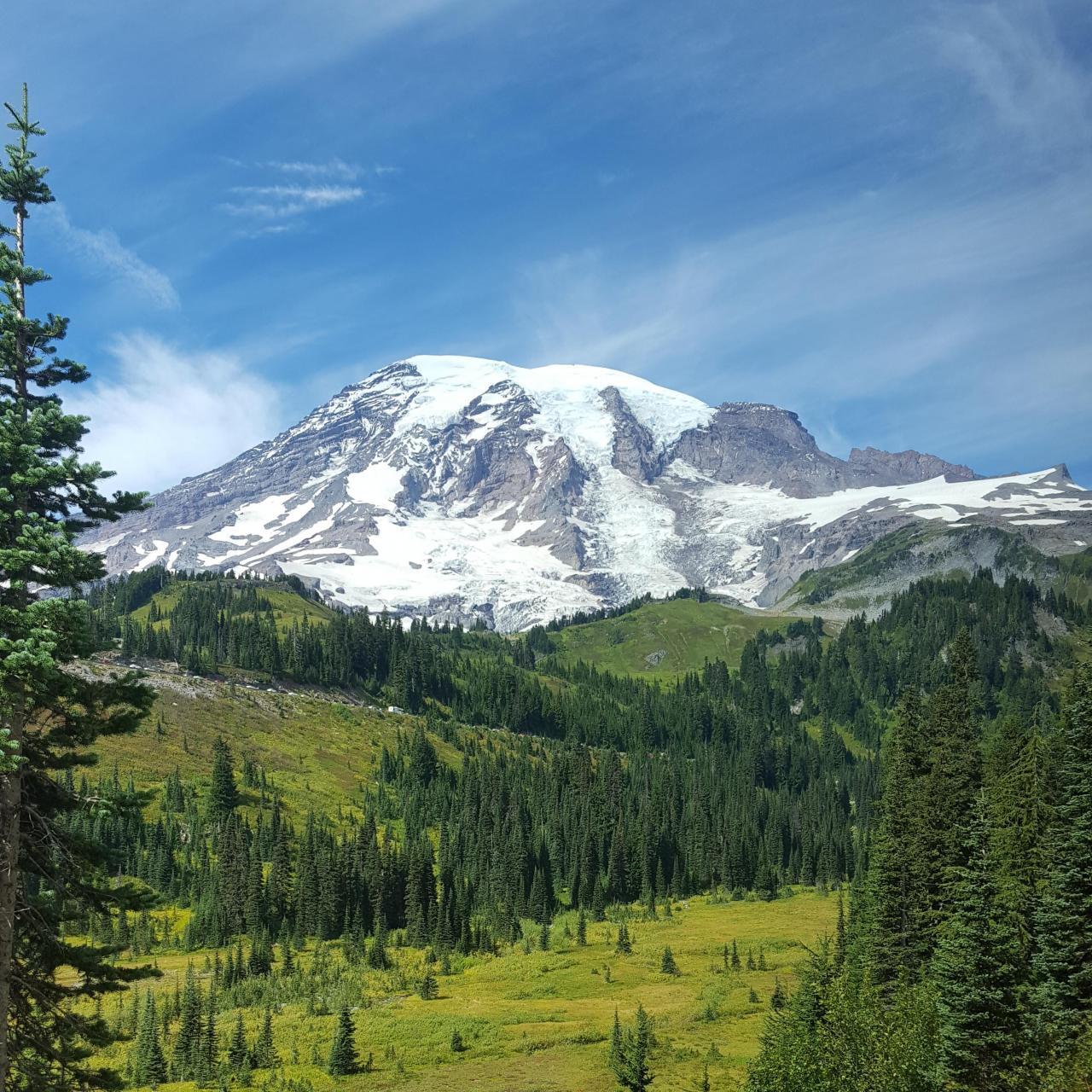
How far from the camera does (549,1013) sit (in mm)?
90812

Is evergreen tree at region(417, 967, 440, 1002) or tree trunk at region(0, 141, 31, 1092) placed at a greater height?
tree trunk at region(0, 141, 31, 1092)

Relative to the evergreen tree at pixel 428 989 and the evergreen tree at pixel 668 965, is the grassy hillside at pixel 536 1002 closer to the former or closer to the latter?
the evergreen tree at pixel 668 965

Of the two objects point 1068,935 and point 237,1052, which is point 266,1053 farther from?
point 1068,935

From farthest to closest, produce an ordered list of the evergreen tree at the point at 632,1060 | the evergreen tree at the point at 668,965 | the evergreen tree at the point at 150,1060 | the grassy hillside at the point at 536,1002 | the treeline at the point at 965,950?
the evergreen tree at the point at 668,965
the grassy hillside at the point at 536,1002
the evergreen tree at the point at 150,1060
the evergreen tree at the point at 632,1060
the treeline at the point at 965,950

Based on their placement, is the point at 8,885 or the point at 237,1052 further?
the point at 237,1052

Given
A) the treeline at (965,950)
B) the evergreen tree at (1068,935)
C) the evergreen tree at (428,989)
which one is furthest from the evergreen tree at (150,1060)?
the evergreen tree at (1068,935)

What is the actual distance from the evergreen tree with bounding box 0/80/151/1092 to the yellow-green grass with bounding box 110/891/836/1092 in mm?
50360

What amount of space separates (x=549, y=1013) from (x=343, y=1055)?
24476 mm

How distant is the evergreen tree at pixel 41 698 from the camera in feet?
74.9

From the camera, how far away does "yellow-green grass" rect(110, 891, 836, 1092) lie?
70.6 m

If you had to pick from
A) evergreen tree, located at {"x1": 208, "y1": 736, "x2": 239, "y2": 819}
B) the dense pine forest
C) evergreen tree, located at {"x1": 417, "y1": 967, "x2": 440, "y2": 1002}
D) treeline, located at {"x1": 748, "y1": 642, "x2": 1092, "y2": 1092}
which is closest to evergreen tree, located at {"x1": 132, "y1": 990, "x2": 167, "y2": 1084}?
the dense pine forest

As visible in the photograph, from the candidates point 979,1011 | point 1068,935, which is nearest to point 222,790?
point 979,1011

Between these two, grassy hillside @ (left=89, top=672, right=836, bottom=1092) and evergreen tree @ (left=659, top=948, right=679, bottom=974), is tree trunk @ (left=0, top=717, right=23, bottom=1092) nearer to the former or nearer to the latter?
grassy hillside @ (left=89, top=672, right=836, bottom=1092)

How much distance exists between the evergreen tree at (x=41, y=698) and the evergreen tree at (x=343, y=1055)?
52.7m
